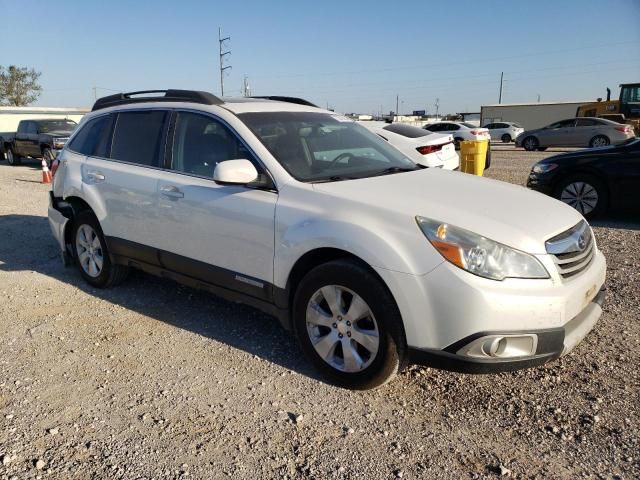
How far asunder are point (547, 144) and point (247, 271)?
24417 mm

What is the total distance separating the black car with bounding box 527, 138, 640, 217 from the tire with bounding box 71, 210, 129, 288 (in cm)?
622

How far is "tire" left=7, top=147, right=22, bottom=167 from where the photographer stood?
749 inches

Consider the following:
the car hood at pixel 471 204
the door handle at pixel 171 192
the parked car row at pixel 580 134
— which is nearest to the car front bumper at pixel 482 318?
the car hood at pixel 471 204

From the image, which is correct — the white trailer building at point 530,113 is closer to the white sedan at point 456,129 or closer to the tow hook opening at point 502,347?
the white sedan at point 456,129

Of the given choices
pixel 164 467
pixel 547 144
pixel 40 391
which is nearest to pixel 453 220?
pixel 164 467

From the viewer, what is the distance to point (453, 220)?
2889mm

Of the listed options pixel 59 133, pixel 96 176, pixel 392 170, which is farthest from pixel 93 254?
pixel 59 133

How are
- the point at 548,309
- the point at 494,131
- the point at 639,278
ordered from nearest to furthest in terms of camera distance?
the point at 548,309, the point at 639,278, the point at 494,131

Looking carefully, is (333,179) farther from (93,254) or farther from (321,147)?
(93,254)

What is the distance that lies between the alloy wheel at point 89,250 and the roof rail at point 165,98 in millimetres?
1209

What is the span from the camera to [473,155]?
37.9 feet

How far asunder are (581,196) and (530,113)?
40.2 meters

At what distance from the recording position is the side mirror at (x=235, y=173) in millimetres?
3373

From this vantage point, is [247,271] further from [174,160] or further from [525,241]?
[525,241]
